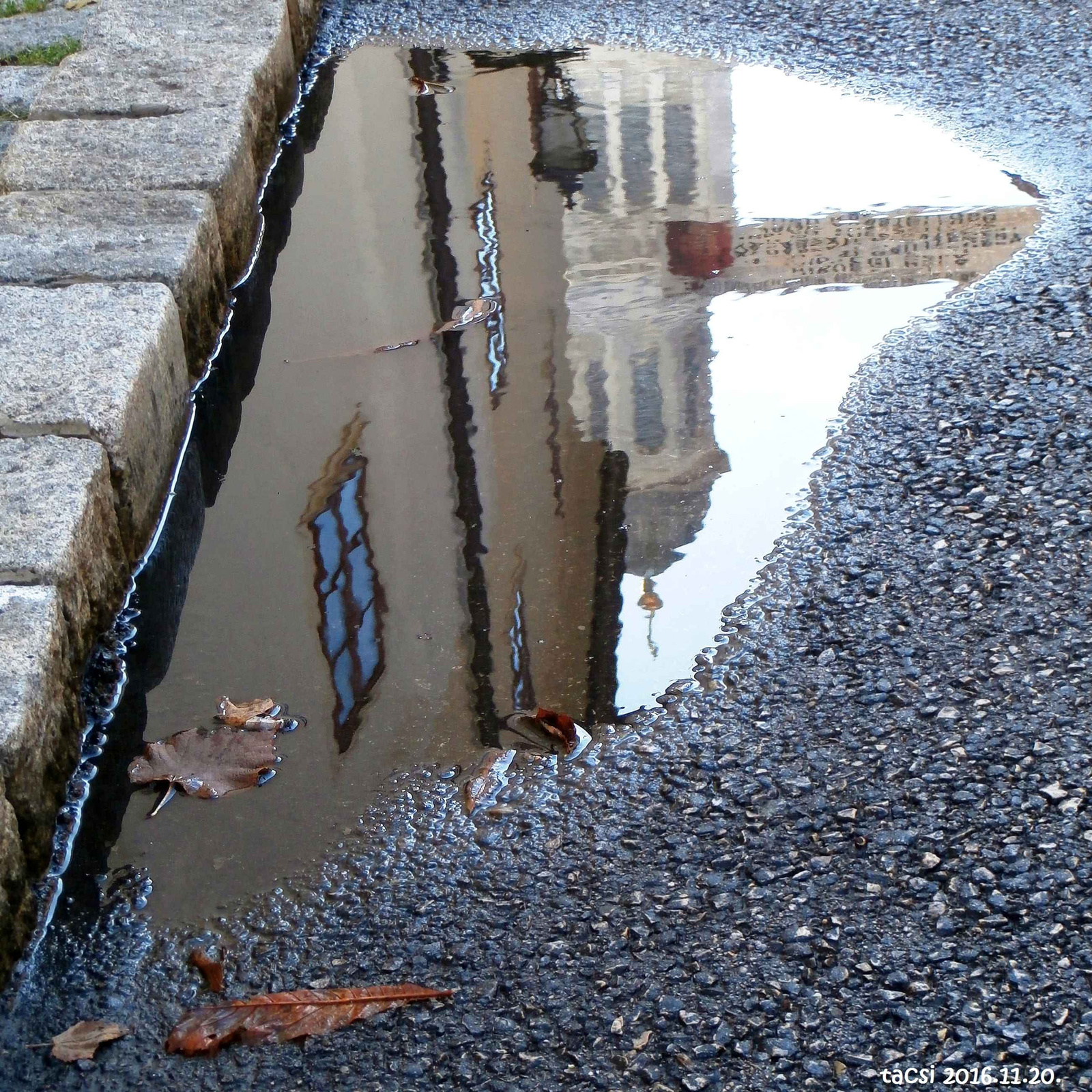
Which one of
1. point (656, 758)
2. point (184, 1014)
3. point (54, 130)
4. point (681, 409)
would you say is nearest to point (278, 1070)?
point (184, 1014)

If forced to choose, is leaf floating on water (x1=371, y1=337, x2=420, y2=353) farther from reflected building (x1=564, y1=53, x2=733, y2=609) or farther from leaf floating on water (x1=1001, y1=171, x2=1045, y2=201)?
leaf floating on water (x1=1001, y1=171, x2=1045, y2=201)

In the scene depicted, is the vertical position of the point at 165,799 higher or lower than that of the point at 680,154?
lower

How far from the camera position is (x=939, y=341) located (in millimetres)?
2906

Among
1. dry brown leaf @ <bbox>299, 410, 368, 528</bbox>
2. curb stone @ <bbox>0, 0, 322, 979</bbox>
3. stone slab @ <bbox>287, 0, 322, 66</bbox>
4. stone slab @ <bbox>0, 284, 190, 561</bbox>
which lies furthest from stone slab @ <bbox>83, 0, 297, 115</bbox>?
dry brown leaf @ <bbox>299, 410, 368, 528</bbox>

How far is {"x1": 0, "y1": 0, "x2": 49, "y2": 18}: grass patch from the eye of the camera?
5.05m

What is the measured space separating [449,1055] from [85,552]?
110cm

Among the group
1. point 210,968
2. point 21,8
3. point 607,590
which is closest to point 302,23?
point 21,8

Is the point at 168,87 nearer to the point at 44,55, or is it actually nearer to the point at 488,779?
the point at 44,55

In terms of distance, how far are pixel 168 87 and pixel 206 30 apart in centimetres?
58

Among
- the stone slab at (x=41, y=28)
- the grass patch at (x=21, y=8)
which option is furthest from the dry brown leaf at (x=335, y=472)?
the grass patch at (x=21, y=8)

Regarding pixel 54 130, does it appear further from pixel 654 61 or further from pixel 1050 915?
pixel 1050 915

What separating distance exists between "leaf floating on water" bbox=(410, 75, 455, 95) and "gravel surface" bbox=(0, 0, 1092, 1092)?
2748 millimetres

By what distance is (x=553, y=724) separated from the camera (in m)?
1.99

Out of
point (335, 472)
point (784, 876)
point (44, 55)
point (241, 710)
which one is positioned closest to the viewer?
point (784, 876)
